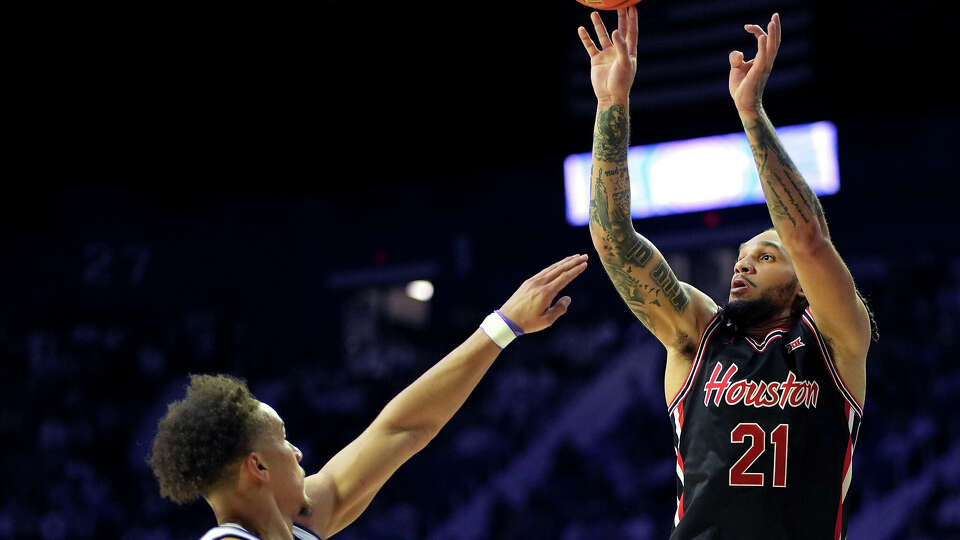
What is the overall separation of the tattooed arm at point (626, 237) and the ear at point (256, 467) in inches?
52.7

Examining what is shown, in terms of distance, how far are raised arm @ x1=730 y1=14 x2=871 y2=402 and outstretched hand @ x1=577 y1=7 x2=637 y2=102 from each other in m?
0.33

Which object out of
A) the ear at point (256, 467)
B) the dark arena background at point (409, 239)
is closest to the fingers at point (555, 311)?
the ear at point (256, 467)

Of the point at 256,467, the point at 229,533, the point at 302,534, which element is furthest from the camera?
the point at 302,534

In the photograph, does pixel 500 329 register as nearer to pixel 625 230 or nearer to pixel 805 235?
pixel 625 230

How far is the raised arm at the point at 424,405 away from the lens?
2.92 metres

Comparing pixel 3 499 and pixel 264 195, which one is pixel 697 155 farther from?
pixel 3 499

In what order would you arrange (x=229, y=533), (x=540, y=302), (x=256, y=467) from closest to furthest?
1. (x=229, y=533)
2. (x=256, y=467)
3. (x=540, y=302)

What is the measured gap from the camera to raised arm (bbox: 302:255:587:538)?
292 centimetres

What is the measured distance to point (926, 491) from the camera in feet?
33.1

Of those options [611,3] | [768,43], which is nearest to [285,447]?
[768,43]

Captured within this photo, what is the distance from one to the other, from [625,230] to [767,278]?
460 millimetres

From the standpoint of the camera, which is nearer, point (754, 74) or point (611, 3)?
point (754, 74)

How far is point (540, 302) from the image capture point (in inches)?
116

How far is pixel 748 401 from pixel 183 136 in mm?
10211
